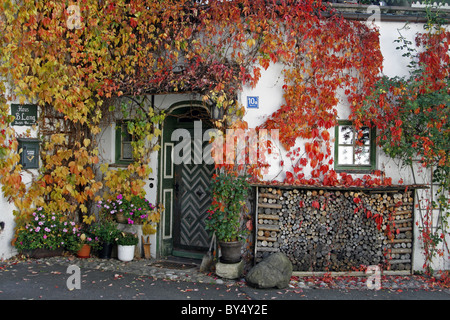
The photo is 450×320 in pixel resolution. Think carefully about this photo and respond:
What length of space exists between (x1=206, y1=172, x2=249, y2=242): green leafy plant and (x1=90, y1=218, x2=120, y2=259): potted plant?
6.90 ft

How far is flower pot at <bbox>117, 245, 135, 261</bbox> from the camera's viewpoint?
313 inches

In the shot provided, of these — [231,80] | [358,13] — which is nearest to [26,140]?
[231,80]

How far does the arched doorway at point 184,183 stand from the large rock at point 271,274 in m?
1.99

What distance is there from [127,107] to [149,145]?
93 cm

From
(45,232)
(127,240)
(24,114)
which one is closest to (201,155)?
(127,240)

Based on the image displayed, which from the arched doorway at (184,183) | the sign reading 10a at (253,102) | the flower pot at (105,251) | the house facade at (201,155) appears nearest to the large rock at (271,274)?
the house facade at (201,155)

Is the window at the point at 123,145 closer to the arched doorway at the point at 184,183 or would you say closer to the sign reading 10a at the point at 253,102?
the arched doorway at the point at 184,183

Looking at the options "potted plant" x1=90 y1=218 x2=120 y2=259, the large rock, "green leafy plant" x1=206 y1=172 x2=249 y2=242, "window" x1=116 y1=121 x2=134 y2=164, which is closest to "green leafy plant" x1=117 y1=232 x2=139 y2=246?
"potted plant" x1=90 y1=218 x2=120 y2=259

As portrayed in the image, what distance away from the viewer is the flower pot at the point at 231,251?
22.7ft

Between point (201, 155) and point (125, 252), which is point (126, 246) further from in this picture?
point (201, 155)

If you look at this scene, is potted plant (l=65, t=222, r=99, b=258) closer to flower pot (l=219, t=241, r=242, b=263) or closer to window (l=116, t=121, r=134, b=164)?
window (l=116, t=121, r=134, b=164)

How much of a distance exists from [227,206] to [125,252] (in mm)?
2276

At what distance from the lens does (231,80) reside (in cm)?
738

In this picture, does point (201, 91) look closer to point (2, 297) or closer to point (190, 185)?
point (190, 185)
